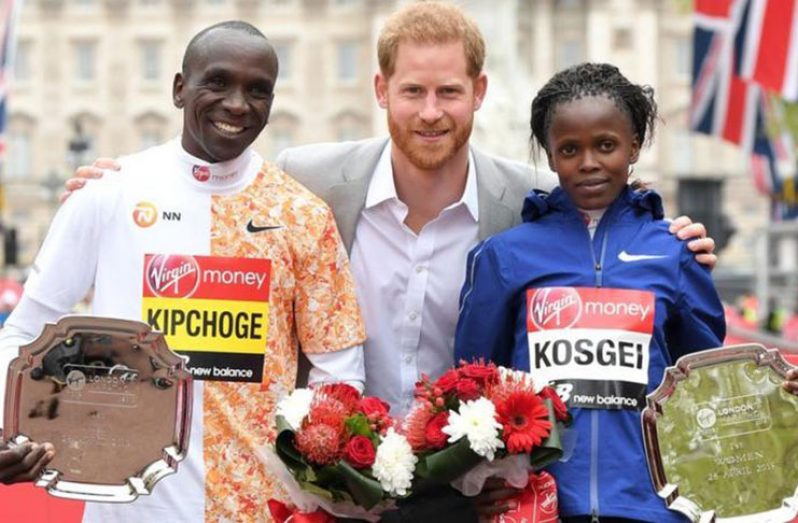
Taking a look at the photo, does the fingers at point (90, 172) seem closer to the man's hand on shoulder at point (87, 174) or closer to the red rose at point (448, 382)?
the man's hand on shoulder at point (87, 174)

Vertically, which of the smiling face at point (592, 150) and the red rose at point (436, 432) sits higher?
the smiling face at point (592, 150)

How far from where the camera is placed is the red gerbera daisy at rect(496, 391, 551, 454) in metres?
4.00

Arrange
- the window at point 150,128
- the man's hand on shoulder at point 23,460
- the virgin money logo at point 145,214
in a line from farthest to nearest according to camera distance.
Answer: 1. the window at point 150,128
2. the virgin money logo at point 145,214
3. the man's hand on shoulder at point 23,460

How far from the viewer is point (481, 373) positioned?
4125 mm

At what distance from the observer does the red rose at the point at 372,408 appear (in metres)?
4.14

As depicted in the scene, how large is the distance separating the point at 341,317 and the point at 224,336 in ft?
1.07

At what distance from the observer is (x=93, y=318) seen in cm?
402

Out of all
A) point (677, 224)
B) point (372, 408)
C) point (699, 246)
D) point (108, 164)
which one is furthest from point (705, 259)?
point (108, 164)

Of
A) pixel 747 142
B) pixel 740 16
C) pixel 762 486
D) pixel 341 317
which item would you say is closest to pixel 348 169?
pixel 341 317

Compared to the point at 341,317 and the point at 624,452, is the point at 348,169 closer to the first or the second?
the point at 341,317

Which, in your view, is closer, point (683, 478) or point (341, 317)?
point (683, 478)

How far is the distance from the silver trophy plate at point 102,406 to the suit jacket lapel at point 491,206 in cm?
121

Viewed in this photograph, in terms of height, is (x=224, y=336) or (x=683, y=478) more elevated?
(x=224, y=336)

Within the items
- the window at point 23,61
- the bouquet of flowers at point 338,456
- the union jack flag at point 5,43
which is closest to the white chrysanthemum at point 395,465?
the bouquet of flowers at point 338,456
